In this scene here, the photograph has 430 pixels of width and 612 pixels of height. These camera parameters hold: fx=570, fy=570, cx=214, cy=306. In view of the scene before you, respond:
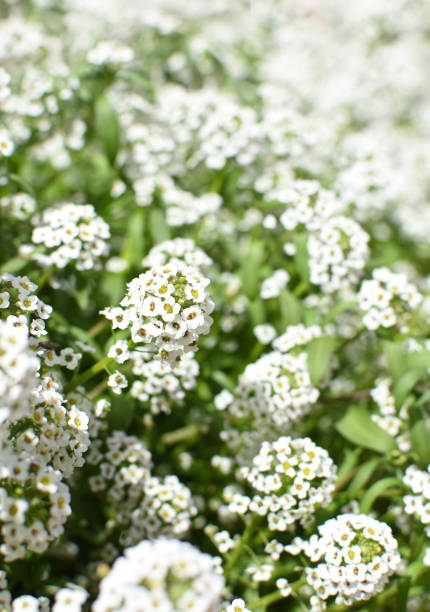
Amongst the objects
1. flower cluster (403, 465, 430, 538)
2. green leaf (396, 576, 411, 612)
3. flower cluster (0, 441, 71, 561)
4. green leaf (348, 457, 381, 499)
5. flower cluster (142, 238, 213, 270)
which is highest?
flower cluster (142, 238, 213, 270)

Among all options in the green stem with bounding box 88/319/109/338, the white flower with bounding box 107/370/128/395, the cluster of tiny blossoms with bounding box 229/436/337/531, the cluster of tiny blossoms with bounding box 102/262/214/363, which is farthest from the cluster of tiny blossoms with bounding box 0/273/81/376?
the cluster of tiny blossoms with bounding box 229/436/337/531

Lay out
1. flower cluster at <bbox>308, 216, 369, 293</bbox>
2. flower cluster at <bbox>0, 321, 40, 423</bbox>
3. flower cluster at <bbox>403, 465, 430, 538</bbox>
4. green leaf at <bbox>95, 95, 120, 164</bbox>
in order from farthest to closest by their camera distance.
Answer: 1. green leaf at <bbox>95, 95, 120, 164</bbox>
2. flower cluster at <bbox>308, 216, 369, 293</bbox>
3. flower cluster at <bbox>403, 465, 430, 538</bbox>
4. flower cluster at <bbox>0, 321, 40, 423</bbox>

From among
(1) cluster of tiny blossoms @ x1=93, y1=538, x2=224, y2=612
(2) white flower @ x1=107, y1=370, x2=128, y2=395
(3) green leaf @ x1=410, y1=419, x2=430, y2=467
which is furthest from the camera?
(3) green leaf @ x1=410, y1=419, x2=430, y2=467

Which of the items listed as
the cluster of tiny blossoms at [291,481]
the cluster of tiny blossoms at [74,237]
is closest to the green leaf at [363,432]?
the cluster of tiny blossoms at [291,481]

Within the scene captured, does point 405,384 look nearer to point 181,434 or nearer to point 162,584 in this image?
point 181,434

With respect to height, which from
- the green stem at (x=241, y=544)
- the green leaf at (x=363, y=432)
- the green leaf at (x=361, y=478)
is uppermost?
the green leaf at (x=363, y=432)

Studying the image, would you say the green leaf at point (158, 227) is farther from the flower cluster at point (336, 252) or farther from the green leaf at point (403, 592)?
the green leaf at point (403, 592)

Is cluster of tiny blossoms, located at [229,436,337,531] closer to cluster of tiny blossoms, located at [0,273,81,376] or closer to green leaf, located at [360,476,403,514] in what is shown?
green leaf, located at [360,476,403,514]
